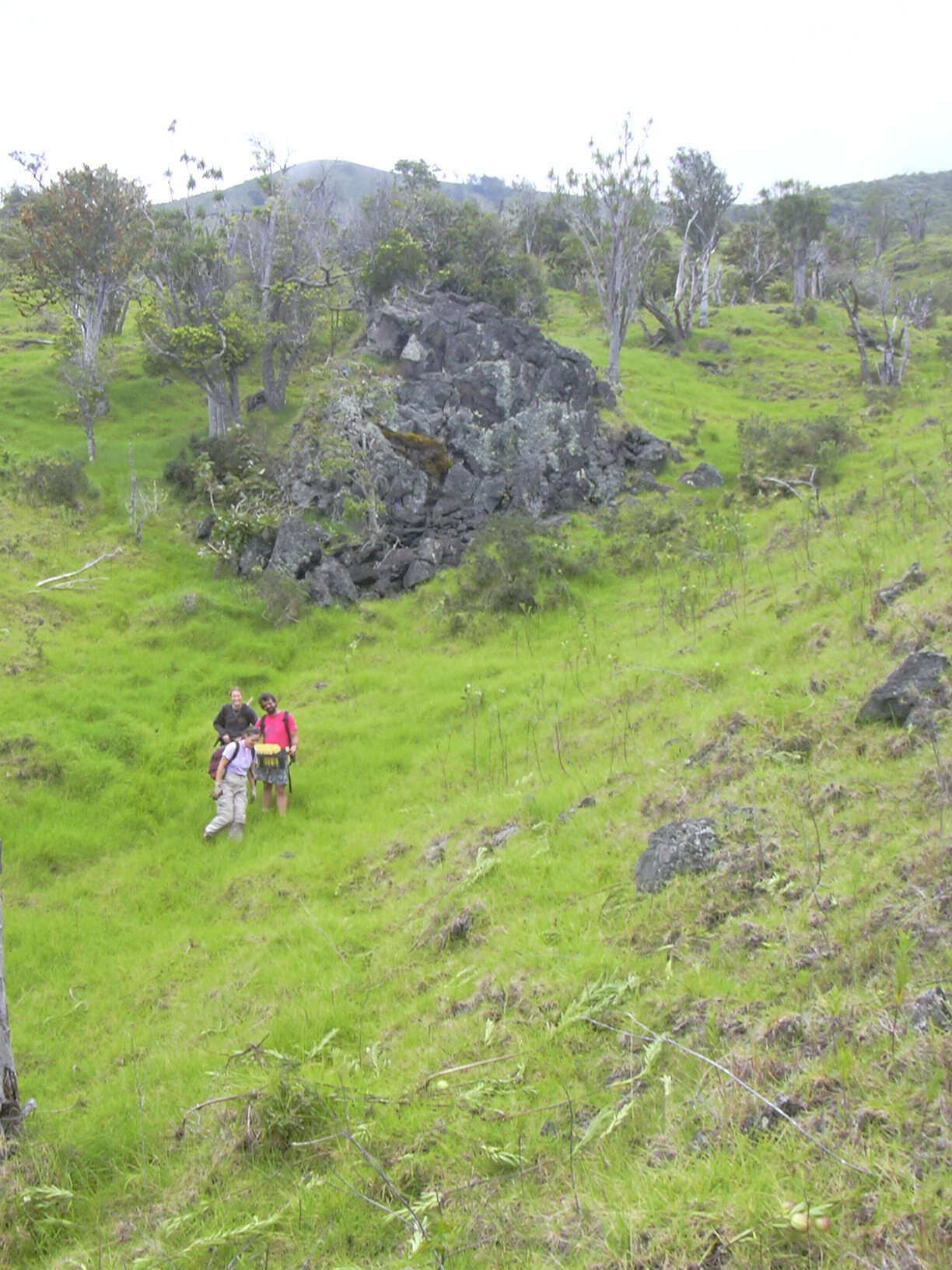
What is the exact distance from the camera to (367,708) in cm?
1341

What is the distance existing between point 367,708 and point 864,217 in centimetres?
7257

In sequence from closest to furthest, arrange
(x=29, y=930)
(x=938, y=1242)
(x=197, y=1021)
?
(x=938, y=1242) → (x=197, y=1021) → (x=29, y=930)

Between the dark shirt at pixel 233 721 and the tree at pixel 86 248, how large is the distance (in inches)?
626

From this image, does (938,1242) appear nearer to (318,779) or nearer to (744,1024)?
(744,1024)

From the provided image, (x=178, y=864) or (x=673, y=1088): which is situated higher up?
(x=673, y=1088)

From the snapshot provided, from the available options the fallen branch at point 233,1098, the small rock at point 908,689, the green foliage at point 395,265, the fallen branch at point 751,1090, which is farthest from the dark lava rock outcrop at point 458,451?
the fallen branch at point 751,1090

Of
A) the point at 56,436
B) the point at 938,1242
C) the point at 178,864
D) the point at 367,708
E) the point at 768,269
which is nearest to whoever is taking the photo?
the point at 938,1242

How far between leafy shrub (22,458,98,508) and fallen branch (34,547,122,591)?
275cm

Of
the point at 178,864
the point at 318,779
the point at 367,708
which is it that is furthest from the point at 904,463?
the point at 178,864

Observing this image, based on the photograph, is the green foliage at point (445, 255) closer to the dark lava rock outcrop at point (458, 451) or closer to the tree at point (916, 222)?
the dark lava rock outcrop at point (458, 451)

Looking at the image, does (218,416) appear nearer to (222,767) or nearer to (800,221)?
(222,767)

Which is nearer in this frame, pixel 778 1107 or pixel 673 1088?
pixel 778 1107

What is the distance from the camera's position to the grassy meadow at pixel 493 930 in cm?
340

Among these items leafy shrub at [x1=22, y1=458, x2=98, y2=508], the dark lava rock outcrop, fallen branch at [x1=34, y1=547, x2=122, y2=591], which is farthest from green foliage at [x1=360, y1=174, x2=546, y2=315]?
fallen branch at [x1=34, y1=547, x2=122, y2=591]
